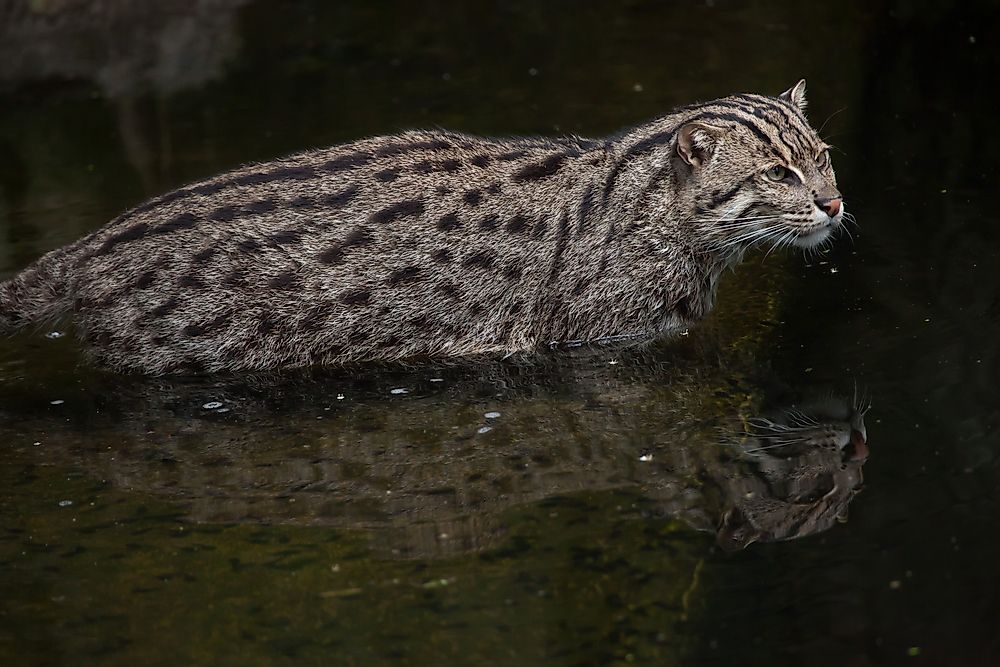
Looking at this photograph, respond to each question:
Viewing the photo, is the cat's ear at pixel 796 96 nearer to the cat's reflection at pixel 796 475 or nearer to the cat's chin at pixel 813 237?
the cat's chin at pixel 813 237

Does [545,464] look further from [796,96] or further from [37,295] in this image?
[37,295]

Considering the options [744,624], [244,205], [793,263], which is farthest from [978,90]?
[744,624]

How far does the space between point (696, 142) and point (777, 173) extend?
0.60 meters

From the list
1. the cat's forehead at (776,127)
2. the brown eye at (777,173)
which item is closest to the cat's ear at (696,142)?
the cat's forehead at (776,127)

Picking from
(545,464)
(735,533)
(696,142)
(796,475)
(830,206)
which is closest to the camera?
(735,533)

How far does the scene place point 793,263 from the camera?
11.3 m

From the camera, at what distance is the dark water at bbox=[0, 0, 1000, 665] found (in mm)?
7027

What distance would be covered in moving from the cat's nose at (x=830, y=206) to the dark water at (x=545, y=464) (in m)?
0.87

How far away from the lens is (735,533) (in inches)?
302

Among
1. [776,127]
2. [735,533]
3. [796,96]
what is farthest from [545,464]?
[796,96]

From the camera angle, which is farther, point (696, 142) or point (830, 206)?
point (696, 142)

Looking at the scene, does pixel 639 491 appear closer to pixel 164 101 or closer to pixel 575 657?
pixel 575 657

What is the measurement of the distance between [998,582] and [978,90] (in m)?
8.24

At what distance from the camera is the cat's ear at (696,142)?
9.81m
